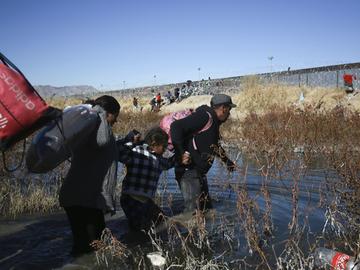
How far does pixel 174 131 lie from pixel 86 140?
1.69 m

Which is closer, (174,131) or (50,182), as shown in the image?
(174,131)

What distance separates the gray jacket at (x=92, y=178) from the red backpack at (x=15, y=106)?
1.08 metres

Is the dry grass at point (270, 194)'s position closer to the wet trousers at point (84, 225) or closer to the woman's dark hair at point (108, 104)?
the wet trousers at point (84, 225)

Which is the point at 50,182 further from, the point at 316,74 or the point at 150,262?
the point at 316,74

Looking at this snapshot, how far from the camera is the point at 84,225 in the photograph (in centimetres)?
418

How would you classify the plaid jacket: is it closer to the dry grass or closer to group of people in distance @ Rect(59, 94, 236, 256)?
group of people in distance @ Rect(59, 94, 236, 256)

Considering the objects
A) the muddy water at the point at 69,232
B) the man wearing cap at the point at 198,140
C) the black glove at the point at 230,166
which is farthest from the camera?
the black glove at the point at 230,166

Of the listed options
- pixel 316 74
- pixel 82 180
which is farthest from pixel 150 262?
pixel 316 74

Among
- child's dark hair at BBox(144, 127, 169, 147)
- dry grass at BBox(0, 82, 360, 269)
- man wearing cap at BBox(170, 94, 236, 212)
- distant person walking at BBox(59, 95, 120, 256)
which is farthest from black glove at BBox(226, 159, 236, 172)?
distant person walking at BBox(59, 95, 120, 256)

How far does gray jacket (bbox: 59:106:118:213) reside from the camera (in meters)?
3.98

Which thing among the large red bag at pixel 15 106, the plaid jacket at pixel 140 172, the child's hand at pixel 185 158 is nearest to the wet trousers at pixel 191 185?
the child's hand at pixel 185 158

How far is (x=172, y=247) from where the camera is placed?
475cm

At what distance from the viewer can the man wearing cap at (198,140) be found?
17.3ft

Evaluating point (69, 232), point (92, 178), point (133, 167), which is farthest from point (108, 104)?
point (69, 232)
